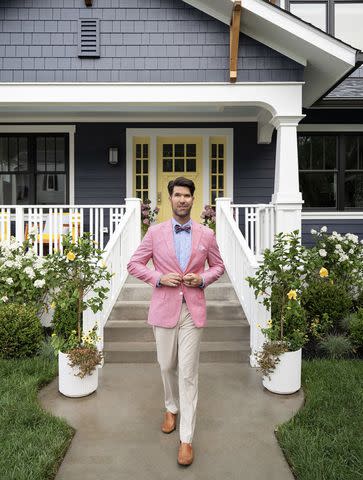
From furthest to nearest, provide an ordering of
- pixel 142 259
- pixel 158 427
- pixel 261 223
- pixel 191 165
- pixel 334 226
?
pixel 191 165, pixel 334 226, pixel 261 223, pixel 158 427, pixel 142 259

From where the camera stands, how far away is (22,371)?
14.3 ft

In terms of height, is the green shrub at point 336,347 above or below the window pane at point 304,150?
below

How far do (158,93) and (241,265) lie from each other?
2.78m

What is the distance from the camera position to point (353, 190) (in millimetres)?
8734

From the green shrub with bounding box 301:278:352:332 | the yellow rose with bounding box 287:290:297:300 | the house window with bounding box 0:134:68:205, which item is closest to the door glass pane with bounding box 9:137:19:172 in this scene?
the house window with bounding box 0:134:68:205

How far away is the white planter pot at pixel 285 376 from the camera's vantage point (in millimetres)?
4043

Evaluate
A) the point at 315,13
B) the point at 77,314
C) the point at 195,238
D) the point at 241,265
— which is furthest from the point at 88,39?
the point at 315,13

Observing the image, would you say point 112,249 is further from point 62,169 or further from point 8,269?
point 62,169

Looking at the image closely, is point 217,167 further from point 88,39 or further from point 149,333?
point 149,333

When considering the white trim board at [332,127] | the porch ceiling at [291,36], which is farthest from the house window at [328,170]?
the porch ceiling at [291,36]

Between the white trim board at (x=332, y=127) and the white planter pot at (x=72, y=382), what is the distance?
6524 millimetres

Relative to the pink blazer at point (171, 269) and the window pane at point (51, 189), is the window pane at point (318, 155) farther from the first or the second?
the pink blazer at point (171, 269)

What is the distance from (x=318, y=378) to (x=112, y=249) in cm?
273

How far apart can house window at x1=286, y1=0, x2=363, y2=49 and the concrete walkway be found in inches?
280
